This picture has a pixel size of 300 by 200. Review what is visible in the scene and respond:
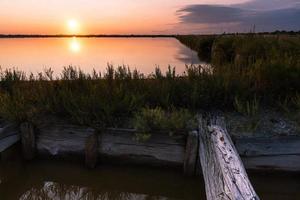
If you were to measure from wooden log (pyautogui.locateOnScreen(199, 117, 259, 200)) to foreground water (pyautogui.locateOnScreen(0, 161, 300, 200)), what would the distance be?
65cm

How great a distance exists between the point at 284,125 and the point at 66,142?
3216 millimetres

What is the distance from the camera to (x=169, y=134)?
5.06 m

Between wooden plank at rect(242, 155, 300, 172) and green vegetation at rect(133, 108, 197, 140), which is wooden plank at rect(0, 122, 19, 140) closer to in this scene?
green vegetation at rect(133, 108, 197, 140)

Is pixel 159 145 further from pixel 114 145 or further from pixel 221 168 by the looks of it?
pixel 221 168

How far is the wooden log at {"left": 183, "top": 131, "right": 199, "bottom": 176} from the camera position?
492cm

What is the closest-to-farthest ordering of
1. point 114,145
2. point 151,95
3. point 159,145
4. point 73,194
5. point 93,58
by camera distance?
point 73,194
point 159,145
point 114,145
point 151,95
point 93,58

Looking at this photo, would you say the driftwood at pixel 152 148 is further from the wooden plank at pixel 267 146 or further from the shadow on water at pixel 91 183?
the shadow on water at pixel 91 183

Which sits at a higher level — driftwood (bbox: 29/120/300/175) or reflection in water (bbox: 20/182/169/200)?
driftwood (bbox: 29/120/300/175)

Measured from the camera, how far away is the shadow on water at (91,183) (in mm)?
4824

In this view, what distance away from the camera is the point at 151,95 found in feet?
20.0

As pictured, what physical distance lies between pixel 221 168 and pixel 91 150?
2275 mm

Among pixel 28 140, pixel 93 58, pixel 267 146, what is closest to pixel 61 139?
pixel 28 140

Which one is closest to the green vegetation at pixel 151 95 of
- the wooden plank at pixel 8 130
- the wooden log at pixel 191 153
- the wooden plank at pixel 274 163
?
the wooden plank at pixel 8 130

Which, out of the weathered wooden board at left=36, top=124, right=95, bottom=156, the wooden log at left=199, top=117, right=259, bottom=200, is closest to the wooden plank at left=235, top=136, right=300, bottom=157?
the wooden log at left=199, top=117, right=259, bottom=200
